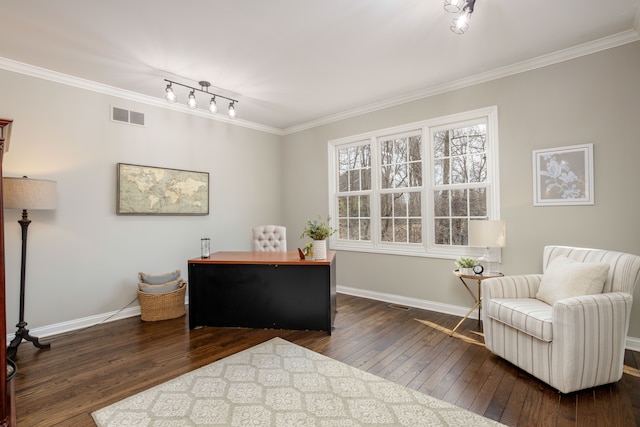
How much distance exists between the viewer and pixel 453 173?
3834 mm

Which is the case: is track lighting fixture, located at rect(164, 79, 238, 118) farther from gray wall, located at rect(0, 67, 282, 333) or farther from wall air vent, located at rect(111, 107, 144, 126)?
gray wall, located at rect(0, 67, 282, 333)

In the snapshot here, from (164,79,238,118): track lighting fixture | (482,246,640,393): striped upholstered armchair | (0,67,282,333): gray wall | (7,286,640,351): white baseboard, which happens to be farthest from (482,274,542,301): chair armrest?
(0,67,282,333): gray wall

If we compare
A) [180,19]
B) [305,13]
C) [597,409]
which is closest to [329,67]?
Result: [305,13]

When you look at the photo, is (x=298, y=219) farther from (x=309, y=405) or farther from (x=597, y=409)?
(x=597, y=409)

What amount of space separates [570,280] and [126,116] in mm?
4801

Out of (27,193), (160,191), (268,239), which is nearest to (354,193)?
(268,239)

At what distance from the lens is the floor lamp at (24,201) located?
2.71m

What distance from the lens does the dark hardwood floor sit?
1956 mm

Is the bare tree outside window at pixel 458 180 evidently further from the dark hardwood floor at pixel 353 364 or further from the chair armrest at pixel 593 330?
the chair armrest at pixel 593 330

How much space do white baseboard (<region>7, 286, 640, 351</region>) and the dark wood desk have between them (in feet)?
3.54

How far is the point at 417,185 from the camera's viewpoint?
4.13m

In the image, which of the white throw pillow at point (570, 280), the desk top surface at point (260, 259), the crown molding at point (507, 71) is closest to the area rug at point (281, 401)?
the desk top surface at point (260, 259)

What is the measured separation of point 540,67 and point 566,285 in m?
2.19

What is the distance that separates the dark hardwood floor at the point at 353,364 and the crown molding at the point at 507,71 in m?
2.72
